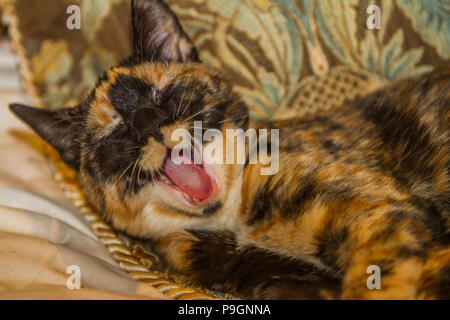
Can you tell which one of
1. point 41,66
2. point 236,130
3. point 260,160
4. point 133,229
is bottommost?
point 133,229

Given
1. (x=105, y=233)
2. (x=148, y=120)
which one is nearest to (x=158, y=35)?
(x=148, y=120)

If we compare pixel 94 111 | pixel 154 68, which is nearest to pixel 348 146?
pixel 154 68

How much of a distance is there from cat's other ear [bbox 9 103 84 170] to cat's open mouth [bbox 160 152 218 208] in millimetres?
373

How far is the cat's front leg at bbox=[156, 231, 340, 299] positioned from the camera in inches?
50.3

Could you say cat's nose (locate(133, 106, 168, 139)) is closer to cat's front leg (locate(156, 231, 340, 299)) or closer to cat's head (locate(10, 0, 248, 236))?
cat's head (locate(10, 0, 248, 236))

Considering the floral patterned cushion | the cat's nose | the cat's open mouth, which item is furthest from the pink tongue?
the floral patterned cushion

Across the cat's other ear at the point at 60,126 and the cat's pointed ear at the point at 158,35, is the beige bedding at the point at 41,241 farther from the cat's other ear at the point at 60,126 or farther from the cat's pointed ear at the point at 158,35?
the cat's pointed ear at the point at 158,35

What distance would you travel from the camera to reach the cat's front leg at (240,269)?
1.28m

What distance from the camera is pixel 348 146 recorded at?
1.47 meters

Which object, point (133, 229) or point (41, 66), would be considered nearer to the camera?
Answer: point (133, 229)

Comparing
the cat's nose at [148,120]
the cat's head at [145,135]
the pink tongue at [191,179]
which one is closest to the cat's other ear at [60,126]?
the cat's head at [145,135]

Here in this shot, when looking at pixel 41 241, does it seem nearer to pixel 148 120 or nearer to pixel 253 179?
pixel 148 120

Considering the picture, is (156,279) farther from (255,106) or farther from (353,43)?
(353,43)
